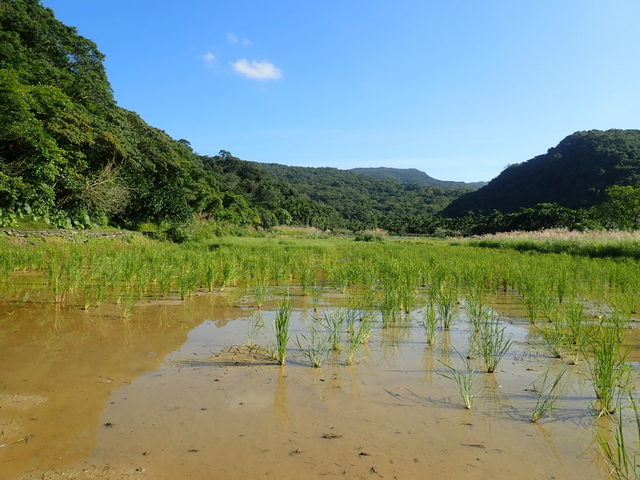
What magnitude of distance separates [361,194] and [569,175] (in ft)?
175

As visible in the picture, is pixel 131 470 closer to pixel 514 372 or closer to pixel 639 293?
pixel 514 372

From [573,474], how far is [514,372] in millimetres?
1409

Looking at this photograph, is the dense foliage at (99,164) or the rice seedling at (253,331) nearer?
the rice seedling at (253,331)

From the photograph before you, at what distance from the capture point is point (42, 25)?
23.0 metres

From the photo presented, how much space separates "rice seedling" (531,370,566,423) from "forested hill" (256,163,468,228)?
72.9 metres

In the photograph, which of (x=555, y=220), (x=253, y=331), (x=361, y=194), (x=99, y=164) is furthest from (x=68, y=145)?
(x=361, y=194)

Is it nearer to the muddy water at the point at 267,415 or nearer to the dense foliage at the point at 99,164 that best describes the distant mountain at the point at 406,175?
the dense foliage at the point at 99,164

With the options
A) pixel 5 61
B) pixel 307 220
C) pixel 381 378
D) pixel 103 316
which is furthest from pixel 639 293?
pixel 307 220

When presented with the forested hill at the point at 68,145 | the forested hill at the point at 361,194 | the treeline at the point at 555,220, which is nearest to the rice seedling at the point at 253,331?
the forested hill at the point at 68,145

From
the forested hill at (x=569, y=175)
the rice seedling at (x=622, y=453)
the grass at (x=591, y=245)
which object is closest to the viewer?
the rice seedling at (x=622, y=453)

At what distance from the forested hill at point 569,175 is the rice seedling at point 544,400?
50.6 meters

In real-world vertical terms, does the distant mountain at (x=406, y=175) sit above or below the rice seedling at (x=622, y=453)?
above

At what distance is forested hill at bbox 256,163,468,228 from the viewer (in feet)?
289

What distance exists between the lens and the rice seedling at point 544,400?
2305mm
